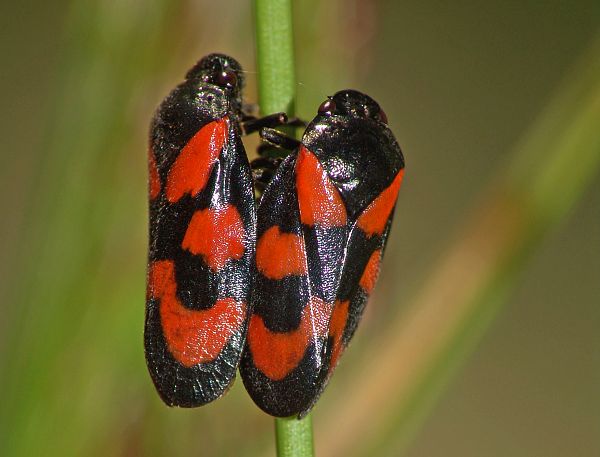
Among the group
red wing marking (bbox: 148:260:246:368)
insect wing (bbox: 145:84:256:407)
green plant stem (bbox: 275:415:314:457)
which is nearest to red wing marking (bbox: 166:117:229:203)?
insect wing (bbox: 145:84:256:407)

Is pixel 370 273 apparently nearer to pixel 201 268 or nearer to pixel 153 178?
pixel 201 268

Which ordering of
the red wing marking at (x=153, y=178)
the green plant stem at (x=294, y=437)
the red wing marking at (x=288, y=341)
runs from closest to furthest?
the green plant stem at (x=294, y=437)
the red wing marking at (x=288, y=341)
the red wing marking at (x=153, y=178)

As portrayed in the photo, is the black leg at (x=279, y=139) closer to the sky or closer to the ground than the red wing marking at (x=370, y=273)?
closer to the sky

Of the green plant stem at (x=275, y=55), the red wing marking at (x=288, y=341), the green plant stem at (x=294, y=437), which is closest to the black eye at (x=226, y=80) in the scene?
the green plant stem at (x=275, y=55)

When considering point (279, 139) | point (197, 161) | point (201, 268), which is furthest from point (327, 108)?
point (201, 268)

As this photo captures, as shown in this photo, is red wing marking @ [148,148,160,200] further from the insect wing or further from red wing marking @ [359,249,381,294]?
red wing marking @ [359,249,381,294]

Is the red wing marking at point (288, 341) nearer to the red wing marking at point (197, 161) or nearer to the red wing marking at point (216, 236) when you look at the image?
the red wing marking at point (216, 236)

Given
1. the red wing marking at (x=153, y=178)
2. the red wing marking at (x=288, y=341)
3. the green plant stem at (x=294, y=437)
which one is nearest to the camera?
the green plant stem at (x=294, y=437)
